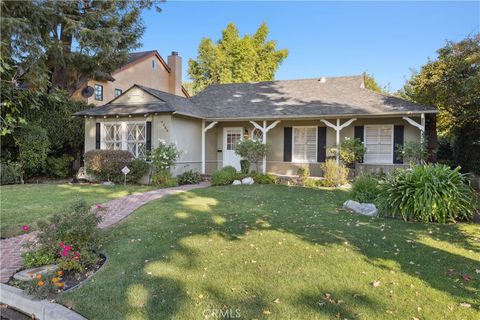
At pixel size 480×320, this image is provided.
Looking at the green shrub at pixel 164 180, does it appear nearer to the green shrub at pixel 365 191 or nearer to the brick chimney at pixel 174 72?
the green shrub at pixel 365 191

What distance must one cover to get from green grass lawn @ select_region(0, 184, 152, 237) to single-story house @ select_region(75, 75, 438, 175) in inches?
126

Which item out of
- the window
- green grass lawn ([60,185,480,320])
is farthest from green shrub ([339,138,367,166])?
the window

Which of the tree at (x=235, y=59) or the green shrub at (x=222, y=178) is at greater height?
the tree at (x=235, y=59)

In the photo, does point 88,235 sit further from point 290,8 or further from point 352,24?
point 352,24

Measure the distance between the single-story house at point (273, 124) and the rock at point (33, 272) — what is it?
8.70m

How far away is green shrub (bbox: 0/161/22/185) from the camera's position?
1290cm

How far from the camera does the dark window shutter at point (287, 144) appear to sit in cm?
1438

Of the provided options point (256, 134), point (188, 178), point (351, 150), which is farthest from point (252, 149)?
point (351, 150)

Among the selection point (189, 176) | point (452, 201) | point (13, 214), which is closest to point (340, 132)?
point (189, 176)

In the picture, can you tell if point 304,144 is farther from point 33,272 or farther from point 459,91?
point 33,272

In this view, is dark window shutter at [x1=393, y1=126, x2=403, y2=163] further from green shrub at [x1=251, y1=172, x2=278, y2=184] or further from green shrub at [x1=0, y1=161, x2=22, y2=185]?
green shrub at [x1=0, y1=161, x2=22, y2=185]

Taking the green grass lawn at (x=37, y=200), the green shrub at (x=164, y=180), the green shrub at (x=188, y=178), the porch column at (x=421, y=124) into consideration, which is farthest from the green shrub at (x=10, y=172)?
the porch column at (x=421, y=124)

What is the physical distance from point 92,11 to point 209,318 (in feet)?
58.4

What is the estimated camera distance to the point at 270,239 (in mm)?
5137
